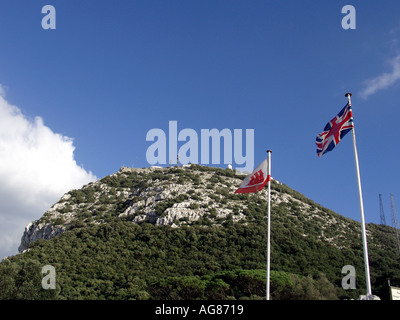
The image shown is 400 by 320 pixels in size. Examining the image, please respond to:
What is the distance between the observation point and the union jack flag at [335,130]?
1783 cm

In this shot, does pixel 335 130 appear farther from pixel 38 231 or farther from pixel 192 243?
pixel 38 231

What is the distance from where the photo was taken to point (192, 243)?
59.0 metres

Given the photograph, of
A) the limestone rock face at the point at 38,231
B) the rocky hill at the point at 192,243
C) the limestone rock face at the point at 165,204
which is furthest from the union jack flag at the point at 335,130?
the limestone rock face at the point at 38,231

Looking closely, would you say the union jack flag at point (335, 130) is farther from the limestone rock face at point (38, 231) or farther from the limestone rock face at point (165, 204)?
the limestone rock face at point (38, 231)

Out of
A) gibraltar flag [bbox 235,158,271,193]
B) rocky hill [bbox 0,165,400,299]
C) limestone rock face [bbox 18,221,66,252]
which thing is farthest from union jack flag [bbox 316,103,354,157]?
limestone rock face [bbox 18,221,66,252]

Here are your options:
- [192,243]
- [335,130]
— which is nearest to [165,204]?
[192,243]

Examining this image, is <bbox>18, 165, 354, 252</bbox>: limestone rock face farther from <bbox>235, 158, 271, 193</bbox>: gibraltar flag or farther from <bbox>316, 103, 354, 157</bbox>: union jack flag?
<bbox>316, 103, 354, 157</bbox>: union jack flag

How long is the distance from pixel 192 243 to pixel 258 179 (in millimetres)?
40472

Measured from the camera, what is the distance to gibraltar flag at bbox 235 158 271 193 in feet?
66.6

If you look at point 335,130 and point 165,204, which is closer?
point 335,130

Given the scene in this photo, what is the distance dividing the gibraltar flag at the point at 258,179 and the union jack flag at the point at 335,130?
300cm

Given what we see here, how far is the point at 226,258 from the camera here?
2141 inches
